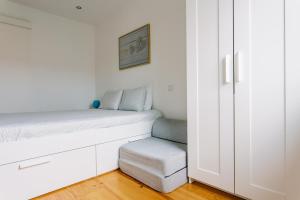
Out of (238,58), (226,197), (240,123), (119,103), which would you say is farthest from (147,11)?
(226,197)

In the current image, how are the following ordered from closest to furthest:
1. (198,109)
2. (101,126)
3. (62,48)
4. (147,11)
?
(198,109) < (101,126) < (147,11) < (62,48)

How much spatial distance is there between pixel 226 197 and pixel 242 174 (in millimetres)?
301

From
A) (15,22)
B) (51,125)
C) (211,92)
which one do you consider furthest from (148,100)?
(15,22)

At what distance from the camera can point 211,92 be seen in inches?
54.8

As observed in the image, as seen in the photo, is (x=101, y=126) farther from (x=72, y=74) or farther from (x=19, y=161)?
(x=72, y=74)

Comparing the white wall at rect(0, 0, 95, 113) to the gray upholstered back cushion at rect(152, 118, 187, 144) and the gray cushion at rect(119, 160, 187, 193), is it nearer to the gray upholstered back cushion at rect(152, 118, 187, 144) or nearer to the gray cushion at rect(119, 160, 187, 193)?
Result: the gray upholstered back cushion at rect(152, 118, 187, 144)

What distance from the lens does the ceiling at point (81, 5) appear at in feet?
9.16

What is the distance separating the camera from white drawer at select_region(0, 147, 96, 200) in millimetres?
1312

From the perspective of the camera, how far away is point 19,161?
4.44 ft

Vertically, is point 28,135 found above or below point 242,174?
above

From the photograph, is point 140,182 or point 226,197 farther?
point 140,182

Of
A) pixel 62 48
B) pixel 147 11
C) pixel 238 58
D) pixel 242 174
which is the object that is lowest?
pixel 242 174

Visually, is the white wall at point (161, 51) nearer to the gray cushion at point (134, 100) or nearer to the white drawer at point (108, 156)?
the gray cushion at point (134, 100)

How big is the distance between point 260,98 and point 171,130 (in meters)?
1.04
